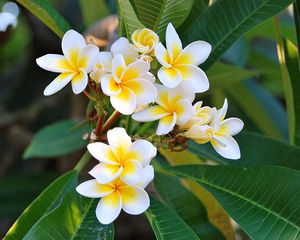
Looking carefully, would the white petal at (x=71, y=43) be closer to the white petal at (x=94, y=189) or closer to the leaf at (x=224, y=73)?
the white petal at (x=94, y=189)

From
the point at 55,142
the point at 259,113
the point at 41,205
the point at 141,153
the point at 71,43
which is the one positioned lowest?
the point at 259,113

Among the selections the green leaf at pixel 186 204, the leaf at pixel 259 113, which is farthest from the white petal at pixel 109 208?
the leaf at pixel 259 113

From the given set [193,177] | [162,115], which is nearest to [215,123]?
[162,115]

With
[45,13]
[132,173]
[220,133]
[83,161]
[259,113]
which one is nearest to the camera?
[132,173]

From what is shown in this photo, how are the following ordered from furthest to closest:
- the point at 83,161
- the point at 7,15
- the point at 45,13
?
the point at 7,15, the point at 83,161, the point at 45,13

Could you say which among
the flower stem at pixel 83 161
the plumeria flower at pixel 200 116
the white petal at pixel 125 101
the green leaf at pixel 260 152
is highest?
the white petal at pixel 125 101

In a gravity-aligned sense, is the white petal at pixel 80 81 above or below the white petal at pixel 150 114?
above

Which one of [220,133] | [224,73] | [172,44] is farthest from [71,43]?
[224,73]

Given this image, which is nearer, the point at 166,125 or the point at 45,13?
the point at 166,125

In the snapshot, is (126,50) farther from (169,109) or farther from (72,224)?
(72,224)
